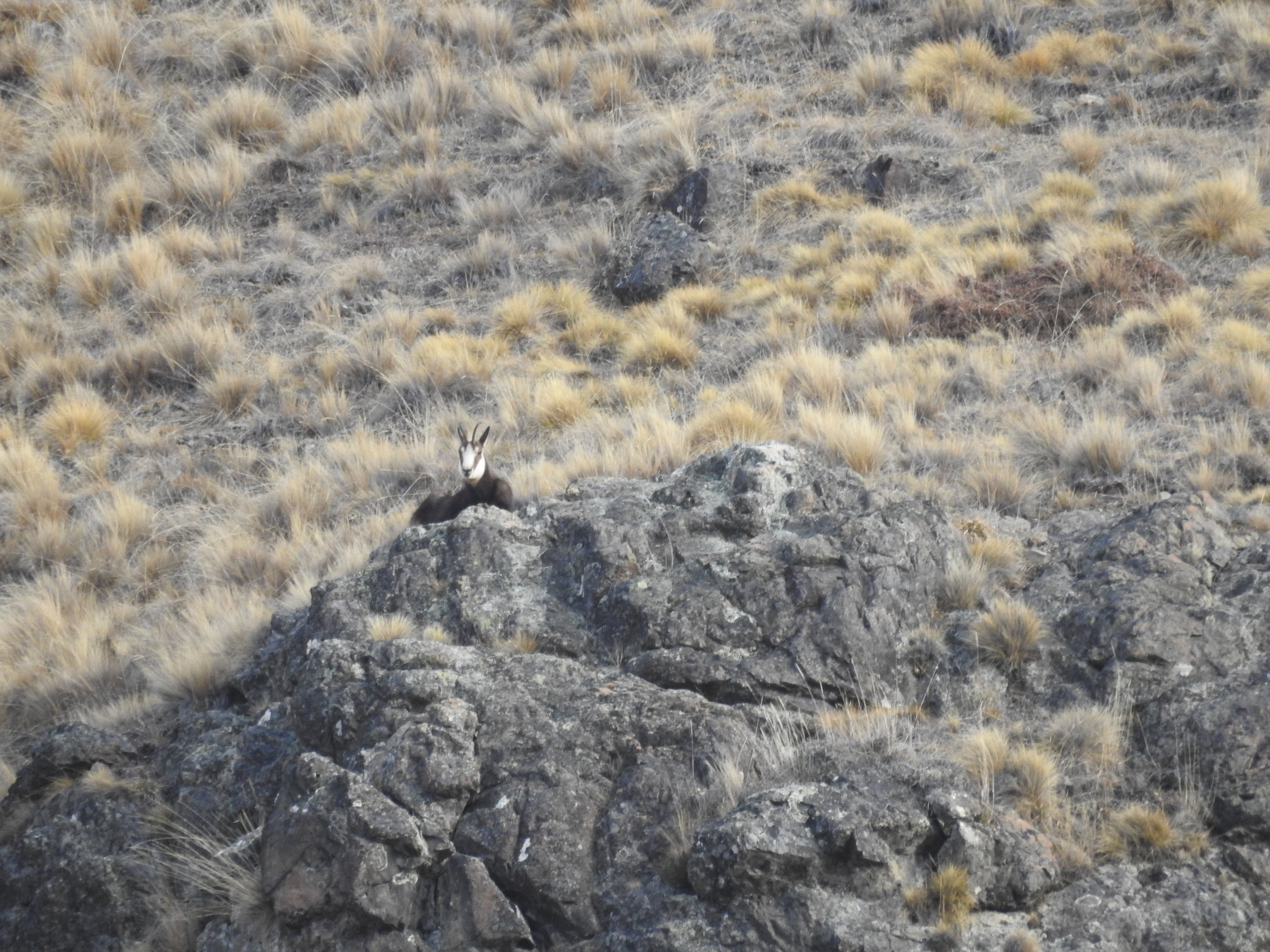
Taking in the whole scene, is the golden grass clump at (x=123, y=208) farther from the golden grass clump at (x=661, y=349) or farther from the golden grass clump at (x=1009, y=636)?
the golden grass clump at (x=1009, y=636)

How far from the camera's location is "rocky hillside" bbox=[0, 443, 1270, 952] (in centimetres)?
472

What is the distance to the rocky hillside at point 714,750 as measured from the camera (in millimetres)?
4723

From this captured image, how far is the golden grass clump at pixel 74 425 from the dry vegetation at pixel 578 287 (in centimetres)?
8

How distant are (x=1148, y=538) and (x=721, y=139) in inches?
374

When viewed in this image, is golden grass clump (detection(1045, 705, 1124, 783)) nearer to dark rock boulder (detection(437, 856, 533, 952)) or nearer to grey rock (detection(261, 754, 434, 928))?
dark rock boulder (detection(437, 856, 533, 952))

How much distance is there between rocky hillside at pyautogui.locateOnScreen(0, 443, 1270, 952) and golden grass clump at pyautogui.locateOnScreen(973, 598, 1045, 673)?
0.01 metres

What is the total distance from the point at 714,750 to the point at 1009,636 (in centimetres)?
172

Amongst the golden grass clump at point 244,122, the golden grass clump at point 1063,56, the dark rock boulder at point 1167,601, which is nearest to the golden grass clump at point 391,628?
the dark rock boulder at point 1167,601

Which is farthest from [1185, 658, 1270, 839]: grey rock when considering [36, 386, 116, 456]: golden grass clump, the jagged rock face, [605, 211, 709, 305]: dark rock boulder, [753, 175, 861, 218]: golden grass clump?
[36, 386, 116, 456]: golden grass clump

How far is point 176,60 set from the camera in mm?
17422

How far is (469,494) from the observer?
855cm

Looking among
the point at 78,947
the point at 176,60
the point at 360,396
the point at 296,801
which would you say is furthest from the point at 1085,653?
the point at 176,60

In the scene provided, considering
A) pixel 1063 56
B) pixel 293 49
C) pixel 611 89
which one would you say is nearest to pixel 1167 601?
pixel 1063 56

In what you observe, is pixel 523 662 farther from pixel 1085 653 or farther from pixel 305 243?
pixel 305 243
